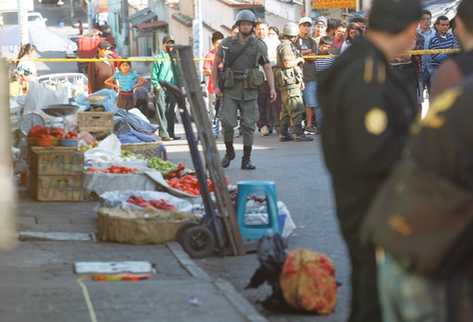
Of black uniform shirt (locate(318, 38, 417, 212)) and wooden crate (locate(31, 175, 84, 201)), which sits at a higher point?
black uniform shirt (locate(318, 38, 417, 212))

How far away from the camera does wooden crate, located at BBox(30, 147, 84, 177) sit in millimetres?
13141

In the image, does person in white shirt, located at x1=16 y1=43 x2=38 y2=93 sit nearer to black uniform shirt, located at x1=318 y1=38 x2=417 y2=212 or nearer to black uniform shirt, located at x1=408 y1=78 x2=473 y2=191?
black uniform shirt, located at x1=318 y1=38 x2=417 y2=212

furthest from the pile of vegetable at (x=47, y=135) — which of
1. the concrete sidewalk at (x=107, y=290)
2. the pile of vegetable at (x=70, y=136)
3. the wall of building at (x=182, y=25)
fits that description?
the wall of building at (x=182, y=25)

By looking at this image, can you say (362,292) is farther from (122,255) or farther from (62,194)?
(62,194)

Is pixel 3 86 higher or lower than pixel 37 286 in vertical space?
higher

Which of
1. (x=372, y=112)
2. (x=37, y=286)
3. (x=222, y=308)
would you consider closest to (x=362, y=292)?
(x=372, y=112)

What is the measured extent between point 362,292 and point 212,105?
18385mm

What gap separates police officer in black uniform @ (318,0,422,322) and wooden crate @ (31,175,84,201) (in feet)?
27.1

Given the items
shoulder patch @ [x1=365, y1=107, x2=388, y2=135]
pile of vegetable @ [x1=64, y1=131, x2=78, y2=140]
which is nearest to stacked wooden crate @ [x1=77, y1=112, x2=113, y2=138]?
pile of vegetable @ [x1=64, y1=131, x2=78, y2=140]

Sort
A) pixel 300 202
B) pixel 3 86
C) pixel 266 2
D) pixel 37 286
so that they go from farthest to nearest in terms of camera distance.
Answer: pixel 266 2 < pixel 300 202 < pixel 37 286 < pixel 3 86

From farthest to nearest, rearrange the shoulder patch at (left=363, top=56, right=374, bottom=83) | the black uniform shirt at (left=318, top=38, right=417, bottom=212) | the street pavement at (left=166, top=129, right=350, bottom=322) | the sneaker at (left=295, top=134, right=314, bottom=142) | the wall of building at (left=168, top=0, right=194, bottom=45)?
the wall of building at (left=168, top=0, right=194, bottom=45), the sneaker at (left=295, top=134, right=314, bottom=142), the street pavement at (left=166, top=129, right=350, bottom=322), the shoulder patch at (left=363, top=56, right=374, bottom=83), the black uniform shirt at (left=318, top=38, right=417, bottom=212)

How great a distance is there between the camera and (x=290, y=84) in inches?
803

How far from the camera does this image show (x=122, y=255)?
32.6 feet

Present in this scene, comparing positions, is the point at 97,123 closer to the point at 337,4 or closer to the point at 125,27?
the point at 337,4
